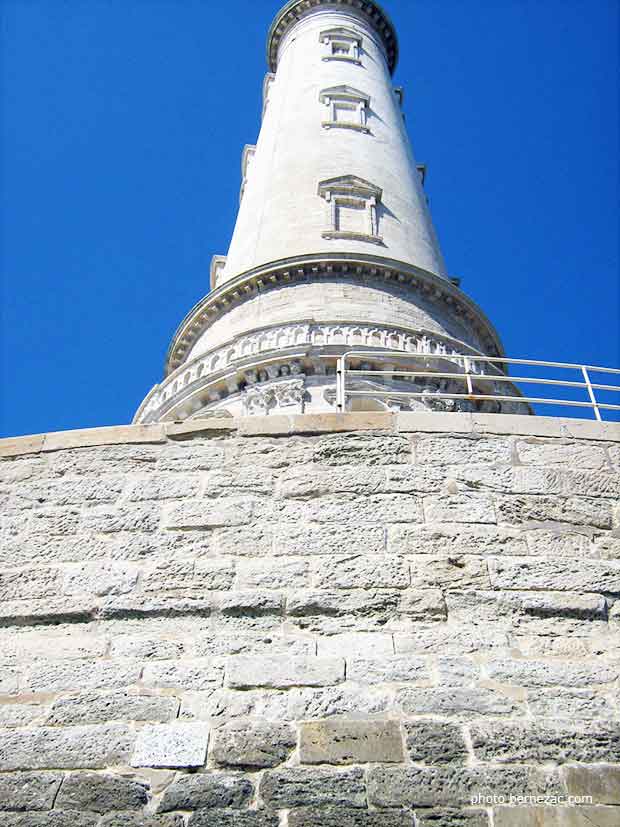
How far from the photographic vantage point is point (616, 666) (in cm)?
477

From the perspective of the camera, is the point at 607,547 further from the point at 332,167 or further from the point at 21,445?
the point at 332,167

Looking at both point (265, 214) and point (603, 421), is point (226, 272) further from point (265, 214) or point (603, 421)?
point (603, 421)

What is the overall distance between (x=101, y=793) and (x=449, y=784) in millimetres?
1712

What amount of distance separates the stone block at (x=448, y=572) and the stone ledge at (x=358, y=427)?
1113mm

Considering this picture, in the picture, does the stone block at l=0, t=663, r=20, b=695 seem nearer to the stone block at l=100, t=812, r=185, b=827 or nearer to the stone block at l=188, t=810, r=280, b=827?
the stone block at l=100, t=812, r=185, b=827

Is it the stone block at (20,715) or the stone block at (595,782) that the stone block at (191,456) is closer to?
the stone block at (20,715)

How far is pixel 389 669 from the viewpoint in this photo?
4.72 m

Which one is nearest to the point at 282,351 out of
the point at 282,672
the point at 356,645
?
the point at 356,645

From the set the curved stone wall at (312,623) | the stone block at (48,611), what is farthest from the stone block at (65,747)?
the stone block at (48,611)

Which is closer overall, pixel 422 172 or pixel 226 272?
pixel 226 272

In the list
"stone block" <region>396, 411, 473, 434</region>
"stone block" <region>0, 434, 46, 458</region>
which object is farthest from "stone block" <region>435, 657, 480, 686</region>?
"stone block" <region>0, 434, 46, 458</region>

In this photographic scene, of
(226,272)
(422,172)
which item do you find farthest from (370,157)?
(422,172)

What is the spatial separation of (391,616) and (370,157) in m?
17.8

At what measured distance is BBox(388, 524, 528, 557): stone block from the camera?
5320mm
